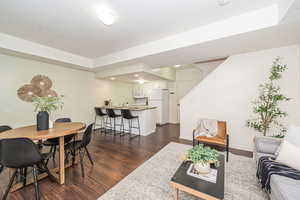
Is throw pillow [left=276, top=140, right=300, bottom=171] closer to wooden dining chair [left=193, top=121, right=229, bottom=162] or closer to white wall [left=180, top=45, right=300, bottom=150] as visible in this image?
wooden dining chair [left=193, top=121, right=229, bottom=162]

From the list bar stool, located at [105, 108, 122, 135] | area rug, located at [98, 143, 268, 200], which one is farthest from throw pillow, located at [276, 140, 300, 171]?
bar stool, located at [105, 108, 122, 135]

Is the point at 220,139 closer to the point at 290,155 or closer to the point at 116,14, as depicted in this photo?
the point at 290,155

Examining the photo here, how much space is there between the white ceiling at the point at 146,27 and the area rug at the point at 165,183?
2.40m

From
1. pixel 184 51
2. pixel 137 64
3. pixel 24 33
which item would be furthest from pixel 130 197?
pixel 24 33

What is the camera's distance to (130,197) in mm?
1514

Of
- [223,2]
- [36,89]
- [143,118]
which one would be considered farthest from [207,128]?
[36,89]

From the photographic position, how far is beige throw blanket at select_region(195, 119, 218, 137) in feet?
9.19

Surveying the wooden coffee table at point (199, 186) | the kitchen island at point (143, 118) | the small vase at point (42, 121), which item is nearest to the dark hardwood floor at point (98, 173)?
the small vase at point (42, 121)

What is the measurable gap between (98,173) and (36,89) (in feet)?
10.8

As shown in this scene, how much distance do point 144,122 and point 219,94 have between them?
2.53m

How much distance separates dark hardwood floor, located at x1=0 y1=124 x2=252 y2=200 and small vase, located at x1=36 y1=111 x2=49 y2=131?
2.73 ft

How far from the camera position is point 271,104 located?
2.57 meters

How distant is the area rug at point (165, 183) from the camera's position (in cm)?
152

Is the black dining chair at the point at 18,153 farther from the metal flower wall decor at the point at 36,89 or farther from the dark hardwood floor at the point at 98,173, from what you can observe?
the metal flower wall decor at the point at 36,89
